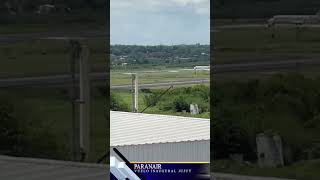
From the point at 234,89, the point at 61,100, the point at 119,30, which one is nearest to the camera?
the point at 119,30

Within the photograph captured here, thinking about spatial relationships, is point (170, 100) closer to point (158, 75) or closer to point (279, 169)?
point (158, 75)

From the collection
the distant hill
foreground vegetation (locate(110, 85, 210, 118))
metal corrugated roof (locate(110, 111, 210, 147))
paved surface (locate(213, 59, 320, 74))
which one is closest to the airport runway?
paved surface (locate(213, 59, 320, 74))

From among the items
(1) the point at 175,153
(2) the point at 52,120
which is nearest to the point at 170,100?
(1) the point at 175,153

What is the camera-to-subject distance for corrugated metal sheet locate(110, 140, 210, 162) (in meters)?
4.82

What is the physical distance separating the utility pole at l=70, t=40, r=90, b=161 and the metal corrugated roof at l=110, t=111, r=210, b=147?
1.01 m

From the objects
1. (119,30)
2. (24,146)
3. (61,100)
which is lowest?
(24,146)

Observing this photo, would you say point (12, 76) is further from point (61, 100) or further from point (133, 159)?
point (133, 159)

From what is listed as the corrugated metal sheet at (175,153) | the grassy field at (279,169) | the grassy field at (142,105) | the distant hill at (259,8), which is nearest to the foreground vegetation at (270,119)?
the grassy field at (279,169)

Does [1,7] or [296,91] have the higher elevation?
[1,7]

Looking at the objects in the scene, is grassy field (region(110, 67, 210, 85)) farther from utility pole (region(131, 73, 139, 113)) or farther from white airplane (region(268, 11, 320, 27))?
white airplane (region(268, 11, 320, 27))

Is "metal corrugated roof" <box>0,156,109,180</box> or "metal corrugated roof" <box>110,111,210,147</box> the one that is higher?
"metal corrugated roof" <box>110,111,210,147</box>

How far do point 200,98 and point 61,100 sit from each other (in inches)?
80.1

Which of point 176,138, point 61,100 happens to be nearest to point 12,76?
point 61,100

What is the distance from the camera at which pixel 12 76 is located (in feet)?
26.0
